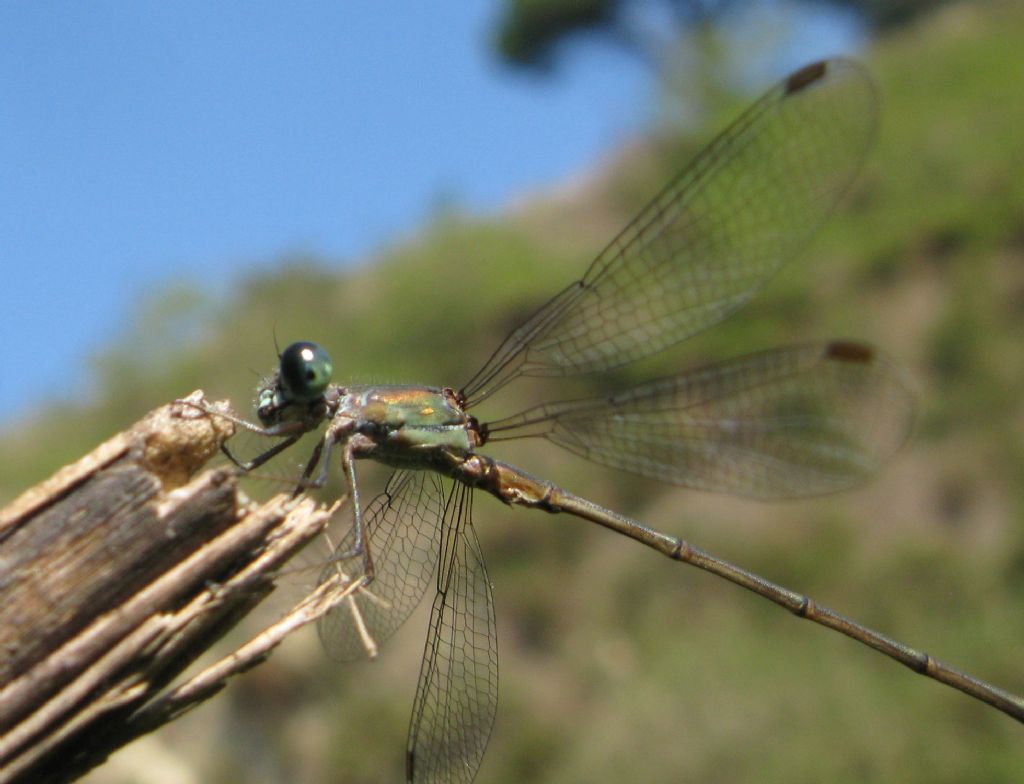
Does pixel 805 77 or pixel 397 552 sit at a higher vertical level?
pixel 805 77

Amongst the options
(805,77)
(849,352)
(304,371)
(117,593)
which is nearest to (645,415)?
(849,352)

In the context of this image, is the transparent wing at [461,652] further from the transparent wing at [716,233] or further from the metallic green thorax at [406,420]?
the transparent wing at [716,233]

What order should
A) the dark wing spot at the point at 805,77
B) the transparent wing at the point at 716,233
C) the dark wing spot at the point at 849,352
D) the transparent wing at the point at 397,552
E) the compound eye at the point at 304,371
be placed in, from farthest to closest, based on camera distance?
the dark wing spot at the point at 849,352
the dark wing spot at the point at 805,77
the transparent wing at the point at 716,233
the transparent wing at the point at 397,552
the compound eye at the point at 304,371

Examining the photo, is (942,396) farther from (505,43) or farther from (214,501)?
(505,43)

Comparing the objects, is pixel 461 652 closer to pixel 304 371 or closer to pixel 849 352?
Result: pixel 304 371

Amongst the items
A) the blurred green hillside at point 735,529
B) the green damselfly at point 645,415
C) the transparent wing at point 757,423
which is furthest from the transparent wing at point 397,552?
the blurred green hillside at point 735,529

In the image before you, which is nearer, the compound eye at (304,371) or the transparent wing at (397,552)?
the compound eye at (304,371)

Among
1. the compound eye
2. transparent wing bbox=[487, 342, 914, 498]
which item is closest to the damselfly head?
the compound eye

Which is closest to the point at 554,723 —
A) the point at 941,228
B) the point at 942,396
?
the point at 942,396

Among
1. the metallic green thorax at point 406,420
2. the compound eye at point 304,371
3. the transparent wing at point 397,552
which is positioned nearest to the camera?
the compound eye at point 304,371
